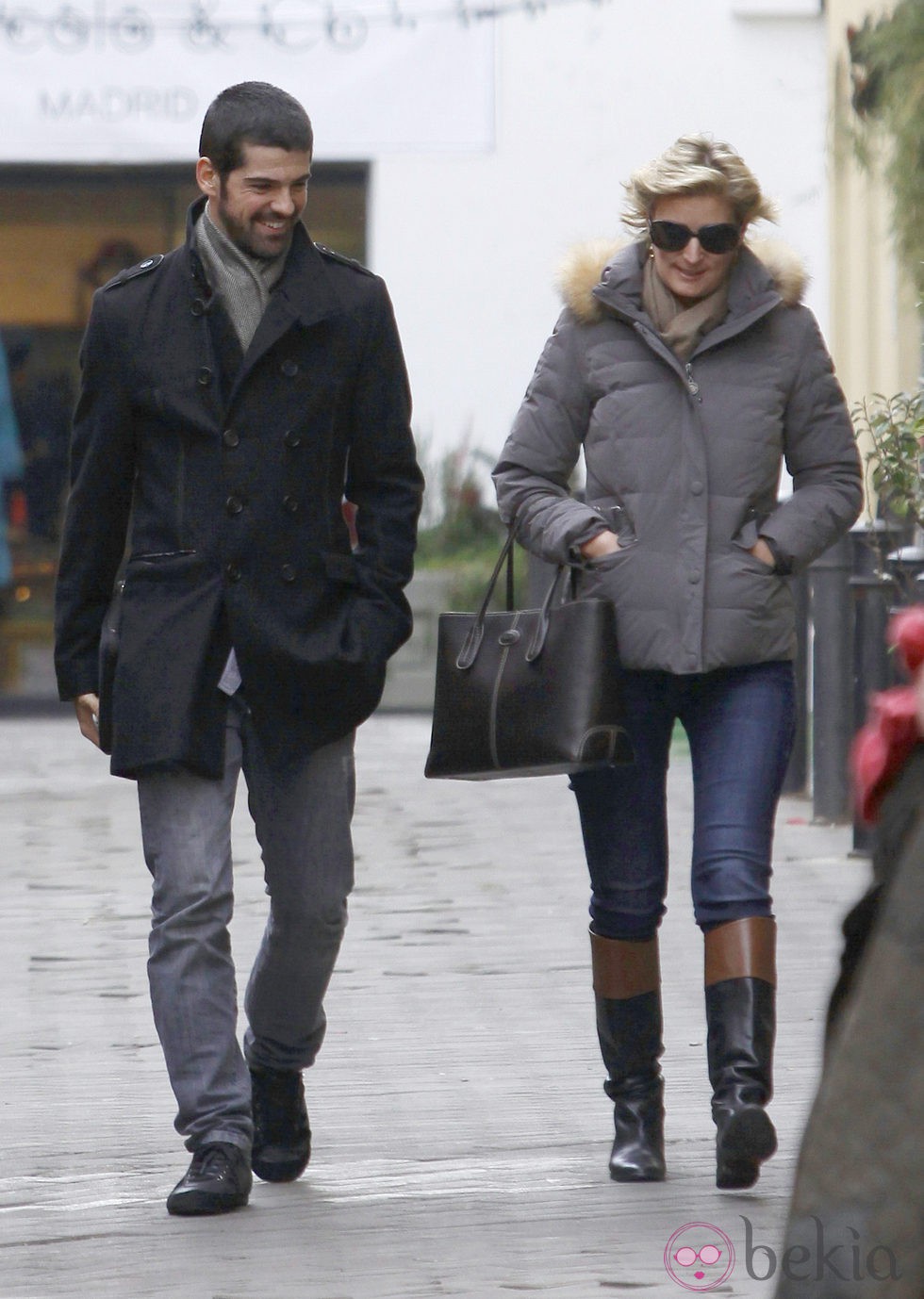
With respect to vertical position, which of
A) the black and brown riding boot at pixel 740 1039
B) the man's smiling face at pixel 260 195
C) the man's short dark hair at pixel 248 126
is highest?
the man's short dark hair at pixel 248 126

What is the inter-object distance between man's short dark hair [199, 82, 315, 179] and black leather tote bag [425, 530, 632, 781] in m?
0.84

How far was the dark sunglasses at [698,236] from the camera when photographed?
4.35 m

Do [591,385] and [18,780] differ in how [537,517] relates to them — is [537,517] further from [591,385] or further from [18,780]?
[18,780]

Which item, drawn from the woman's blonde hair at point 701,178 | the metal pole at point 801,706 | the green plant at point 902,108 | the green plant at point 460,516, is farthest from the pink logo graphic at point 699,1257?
the green plant at point 460,516

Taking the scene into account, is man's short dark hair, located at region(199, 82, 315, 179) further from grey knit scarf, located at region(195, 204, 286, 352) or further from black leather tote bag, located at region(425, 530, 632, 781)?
A: black leather tote bag, located at region(425, 530, 632, 781)

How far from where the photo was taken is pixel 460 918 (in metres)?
7.39

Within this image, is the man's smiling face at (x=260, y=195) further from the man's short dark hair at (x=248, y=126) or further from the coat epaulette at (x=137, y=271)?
the coat epaulette at (x=137, y=271)

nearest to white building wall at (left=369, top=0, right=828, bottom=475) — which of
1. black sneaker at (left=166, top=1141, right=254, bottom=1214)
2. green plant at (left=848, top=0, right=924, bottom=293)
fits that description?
black sneaker at (left=166, top=1141, right=254, bottom=1214)

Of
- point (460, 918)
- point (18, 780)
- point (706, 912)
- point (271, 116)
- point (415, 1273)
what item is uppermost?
point (271, 116)

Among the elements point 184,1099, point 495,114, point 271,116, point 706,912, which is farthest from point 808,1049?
point 495,114

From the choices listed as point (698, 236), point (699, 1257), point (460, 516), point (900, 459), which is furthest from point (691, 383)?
point (460, 516)

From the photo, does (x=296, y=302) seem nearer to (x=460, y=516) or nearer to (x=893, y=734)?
(x=893, y=734)

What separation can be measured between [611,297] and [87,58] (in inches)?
365

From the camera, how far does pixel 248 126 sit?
13.8 feet
